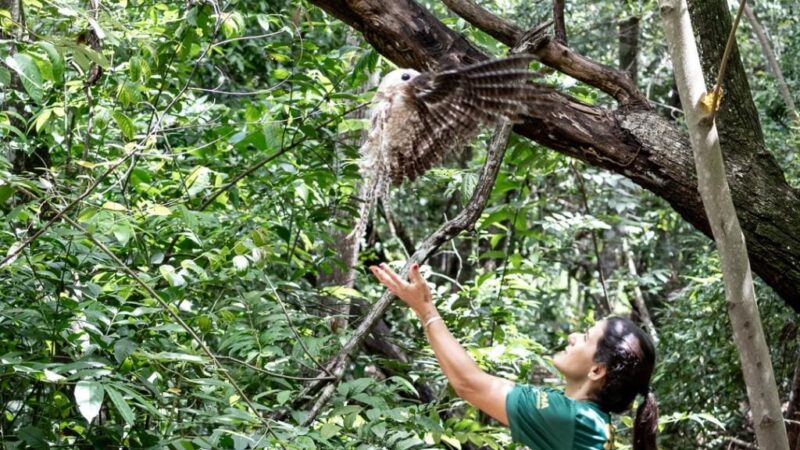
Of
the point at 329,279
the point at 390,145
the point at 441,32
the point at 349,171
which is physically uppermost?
the point at 441,32

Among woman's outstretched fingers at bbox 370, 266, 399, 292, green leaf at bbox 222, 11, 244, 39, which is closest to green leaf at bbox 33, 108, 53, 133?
green leaf at bbox 222, 11, 244, 39

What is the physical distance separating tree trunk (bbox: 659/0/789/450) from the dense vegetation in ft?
2.87

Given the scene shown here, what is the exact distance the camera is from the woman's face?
Result: 200cm

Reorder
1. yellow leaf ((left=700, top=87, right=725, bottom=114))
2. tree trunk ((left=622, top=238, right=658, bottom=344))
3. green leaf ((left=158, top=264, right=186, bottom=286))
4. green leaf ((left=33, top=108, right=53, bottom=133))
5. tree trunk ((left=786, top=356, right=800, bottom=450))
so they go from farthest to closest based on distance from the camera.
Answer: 1. tree trunk ((left=622, top=238, right=658, bottom=344))
2. tree trunk ((left=786, top=356, right=800, bottom=450))
3. green leaf ((left=33, top=108, right=53, bottom=133))
4. green leaf ((left=158, top=264, right=186, bottom=286))
5. yellow leaf ((left=700, top=87, right=725, bottom=114))

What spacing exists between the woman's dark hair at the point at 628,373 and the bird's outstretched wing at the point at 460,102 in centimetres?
53

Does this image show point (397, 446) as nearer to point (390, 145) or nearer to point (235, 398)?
point (235, 398)

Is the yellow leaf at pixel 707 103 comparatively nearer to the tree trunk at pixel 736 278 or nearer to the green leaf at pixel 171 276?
the tree trunk at pixel 736 278

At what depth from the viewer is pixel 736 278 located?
177 centimetres

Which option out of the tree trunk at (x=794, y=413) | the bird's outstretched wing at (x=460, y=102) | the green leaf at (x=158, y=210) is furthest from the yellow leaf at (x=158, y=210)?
the tree trunk at (x=794, y=413)

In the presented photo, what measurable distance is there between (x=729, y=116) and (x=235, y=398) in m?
1.68

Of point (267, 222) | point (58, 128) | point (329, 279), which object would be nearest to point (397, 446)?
point (267, 222)

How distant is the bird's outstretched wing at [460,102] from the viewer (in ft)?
6.68

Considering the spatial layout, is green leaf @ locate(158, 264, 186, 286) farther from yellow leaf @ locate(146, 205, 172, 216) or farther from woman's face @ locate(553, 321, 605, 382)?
woman's face @ locate(553, 321, 605, 382)

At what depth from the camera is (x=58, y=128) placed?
124 inches
